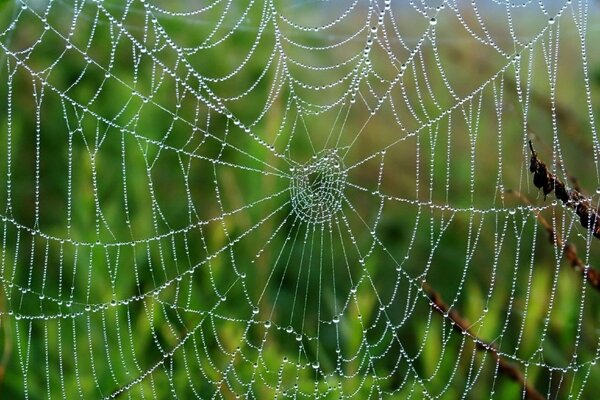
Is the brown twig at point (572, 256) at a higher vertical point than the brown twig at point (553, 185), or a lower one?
lower

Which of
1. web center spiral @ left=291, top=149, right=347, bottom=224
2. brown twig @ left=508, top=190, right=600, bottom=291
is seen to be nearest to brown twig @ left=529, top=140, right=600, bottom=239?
brown twig @ left=508, top=190, right=600, bottom=291

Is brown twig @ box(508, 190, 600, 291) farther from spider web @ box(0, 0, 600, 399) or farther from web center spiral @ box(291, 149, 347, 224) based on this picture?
web center spiral @ box(291, 149, 347, 224)

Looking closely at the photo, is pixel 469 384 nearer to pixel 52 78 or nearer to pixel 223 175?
pixel 223 175

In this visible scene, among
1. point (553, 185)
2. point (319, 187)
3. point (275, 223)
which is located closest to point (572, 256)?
point (553, 185)

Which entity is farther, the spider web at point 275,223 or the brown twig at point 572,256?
the spider web at point 275,223

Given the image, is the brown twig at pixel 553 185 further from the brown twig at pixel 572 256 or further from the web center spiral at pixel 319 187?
the web center spiral at pixel 319 187

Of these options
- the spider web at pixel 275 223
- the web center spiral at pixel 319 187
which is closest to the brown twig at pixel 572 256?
the spider web at pixel 275 223

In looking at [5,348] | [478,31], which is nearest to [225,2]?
[478,31]

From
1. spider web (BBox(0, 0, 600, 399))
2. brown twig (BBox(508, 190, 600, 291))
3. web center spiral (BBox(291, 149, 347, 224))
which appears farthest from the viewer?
web center spiral (BBox(291, 149, 347, 224))
